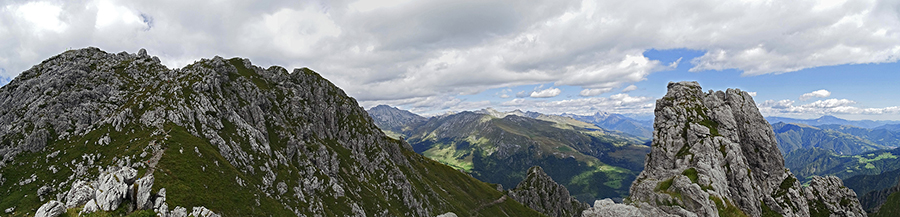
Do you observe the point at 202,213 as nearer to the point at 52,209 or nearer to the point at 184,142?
the point at 52,209

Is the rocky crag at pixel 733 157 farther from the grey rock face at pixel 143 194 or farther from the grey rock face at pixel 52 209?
the grey rock face at pixel 52 209

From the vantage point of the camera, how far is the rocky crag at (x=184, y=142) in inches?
2734

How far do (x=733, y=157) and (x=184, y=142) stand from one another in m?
147

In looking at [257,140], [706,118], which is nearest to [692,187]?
[706,118]

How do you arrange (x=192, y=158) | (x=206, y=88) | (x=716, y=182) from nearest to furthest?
(x=716, y=182)
(x=192, y=158)
(x=206, y=88)

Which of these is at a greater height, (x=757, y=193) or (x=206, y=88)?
(x=206, y=88)

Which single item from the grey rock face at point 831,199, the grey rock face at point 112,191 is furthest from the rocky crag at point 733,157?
the grey rock face at point 112,191

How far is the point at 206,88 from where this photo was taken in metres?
115

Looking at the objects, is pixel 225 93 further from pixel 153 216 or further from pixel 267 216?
pixel 153 216

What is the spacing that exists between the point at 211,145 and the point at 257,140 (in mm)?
20522

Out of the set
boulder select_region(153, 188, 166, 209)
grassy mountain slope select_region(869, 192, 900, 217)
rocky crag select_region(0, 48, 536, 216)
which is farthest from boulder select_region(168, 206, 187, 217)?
grassy mountain slope select_region(869, 192, 900, 217)

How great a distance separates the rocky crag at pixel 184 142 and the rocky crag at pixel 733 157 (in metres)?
96.4

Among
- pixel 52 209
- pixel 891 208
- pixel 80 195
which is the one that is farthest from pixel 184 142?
pixel 891 208

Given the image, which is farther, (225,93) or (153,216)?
(225,93)
